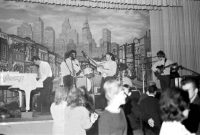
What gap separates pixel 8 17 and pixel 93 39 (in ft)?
10.4

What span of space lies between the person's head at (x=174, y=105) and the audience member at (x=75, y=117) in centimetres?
108

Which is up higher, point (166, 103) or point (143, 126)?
point (166, 103)

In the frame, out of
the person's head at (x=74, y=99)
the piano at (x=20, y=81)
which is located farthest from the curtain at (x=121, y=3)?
the person's head at (x=74, y=99)

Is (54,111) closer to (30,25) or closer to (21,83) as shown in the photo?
(21,83)

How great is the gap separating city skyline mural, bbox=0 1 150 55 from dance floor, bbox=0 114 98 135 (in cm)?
438

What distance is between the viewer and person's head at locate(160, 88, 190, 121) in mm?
2168

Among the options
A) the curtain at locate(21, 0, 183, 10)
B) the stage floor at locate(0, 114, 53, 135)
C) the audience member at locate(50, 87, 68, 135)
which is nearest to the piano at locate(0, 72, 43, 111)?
the stage floor at locate(0, 114, 53, 135)

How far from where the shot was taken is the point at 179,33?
1030 cm

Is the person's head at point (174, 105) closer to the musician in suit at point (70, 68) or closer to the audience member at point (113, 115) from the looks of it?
the audience member at point (113, 115)

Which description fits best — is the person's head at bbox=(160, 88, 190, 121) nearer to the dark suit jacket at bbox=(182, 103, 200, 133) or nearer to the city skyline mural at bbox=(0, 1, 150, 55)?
the dark suit jacket at bbox=(182, 103, 200, 133)

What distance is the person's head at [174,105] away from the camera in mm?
2168

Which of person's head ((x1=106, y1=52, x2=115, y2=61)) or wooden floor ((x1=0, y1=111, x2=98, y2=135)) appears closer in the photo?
wooden floor ((x1=0, y1=111, x2=98, y2=135))

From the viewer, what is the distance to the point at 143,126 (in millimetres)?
5098

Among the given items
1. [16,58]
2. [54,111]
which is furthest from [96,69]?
[54,111]
